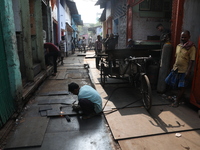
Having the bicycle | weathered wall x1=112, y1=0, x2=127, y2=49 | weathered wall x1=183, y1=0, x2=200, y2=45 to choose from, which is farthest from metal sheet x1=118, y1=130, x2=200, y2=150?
weathered wall x1=112, y1=0, x2=127, y2=49

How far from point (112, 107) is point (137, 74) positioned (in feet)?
4.08

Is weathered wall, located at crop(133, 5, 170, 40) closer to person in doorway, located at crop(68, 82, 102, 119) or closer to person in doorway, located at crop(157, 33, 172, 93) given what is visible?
person in doorway, located at crop(157, 33, 172, 93)

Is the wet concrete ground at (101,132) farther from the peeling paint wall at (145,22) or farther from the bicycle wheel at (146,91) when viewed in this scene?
the peeling paint wall at (145,22)

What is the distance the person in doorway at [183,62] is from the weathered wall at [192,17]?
1052mm

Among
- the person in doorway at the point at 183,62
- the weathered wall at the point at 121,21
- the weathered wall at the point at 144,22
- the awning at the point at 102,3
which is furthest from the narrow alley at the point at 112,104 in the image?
the awning at the point at 102,3

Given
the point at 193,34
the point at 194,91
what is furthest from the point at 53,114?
the point at 193,34

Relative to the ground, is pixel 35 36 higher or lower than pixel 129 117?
higher

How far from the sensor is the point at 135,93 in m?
5.33

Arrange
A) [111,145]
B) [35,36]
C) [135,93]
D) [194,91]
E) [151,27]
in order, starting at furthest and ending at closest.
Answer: [151,27]
[35,36]
[135,93]
[194,91]
[111,145]

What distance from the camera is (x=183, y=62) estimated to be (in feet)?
13.1

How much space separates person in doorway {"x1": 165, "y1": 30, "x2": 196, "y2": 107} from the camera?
3.88 metres

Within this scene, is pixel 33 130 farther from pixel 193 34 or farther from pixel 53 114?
pixel 193 34

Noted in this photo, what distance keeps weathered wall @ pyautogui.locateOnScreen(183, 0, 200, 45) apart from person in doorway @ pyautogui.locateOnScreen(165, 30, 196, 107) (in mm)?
1052

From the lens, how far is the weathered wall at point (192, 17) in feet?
15.6
